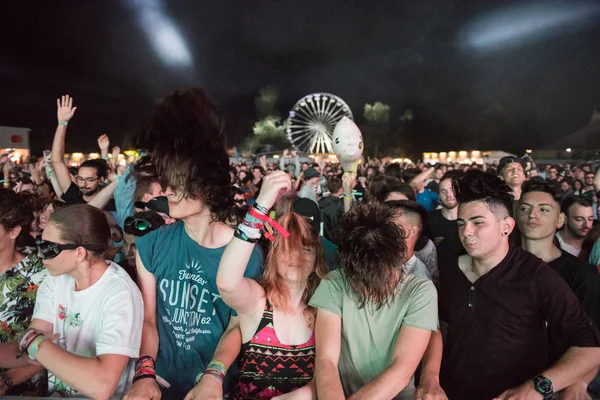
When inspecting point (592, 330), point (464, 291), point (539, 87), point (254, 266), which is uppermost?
point (539, 87)

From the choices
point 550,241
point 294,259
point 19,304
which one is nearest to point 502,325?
point 550,241

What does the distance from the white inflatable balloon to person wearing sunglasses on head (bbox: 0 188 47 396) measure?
126 inches

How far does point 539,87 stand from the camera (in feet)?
155

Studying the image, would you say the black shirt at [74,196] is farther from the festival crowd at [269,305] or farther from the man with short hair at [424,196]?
the man with short hair at [424,196]

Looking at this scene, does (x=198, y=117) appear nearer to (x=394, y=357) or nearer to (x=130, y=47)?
(x=394, y=357)

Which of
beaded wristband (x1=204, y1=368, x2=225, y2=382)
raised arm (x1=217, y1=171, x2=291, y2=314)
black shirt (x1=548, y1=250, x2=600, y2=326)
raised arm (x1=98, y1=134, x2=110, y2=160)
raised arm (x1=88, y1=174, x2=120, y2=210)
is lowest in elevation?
beaded wristband (x1=204, y1=368, x2=225, y2=382)

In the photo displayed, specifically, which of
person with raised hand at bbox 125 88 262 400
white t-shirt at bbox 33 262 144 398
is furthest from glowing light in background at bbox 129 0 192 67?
white t-shirt at bbox 33 262 144 398

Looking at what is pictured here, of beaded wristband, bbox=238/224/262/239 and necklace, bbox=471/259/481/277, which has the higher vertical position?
beaded wristband, bbox=238/224/262/239

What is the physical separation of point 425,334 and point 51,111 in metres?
29.4

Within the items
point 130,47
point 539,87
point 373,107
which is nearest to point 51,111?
point 130,47

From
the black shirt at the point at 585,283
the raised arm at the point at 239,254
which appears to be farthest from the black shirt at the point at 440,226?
the raised arm at the point at 239,254

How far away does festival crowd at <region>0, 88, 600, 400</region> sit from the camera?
1799 mm

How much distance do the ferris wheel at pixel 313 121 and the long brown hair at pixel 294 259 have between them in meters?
32.0

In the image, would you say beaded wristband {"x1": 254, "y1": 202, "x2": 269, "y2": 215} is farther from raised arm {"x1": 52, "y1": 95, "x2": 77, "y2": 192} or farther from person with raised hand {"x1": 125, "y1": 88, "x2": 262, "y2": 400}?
raised arm {"x1": 52, "y1": 95, "x2": 77, "y2": 192}
